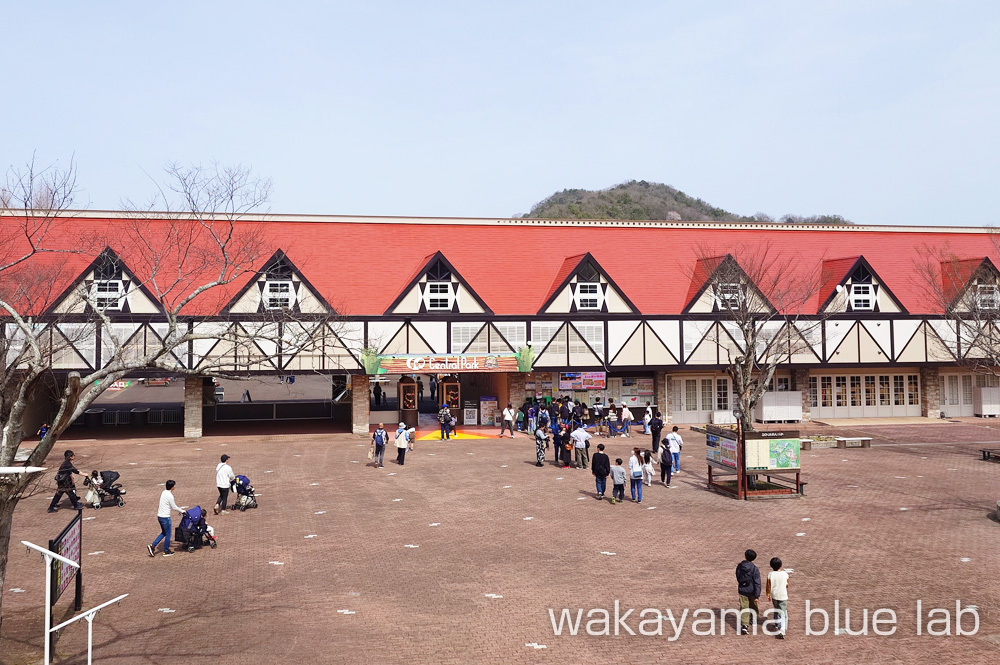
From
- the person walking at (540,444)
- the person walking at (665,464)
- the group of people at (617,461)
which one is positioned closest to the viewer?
the group of people at (617,461)

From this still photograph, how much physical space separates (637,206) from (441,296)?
89.9 m

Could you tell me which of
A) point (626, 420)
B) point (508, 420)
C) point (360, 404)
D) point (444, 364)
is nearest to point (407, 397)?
point (360, 404)

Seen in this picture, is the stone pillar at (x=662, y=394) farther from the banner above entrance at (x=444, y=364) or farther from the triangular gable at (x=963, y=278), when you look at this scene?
the triangular gable at (x=963, y=278)

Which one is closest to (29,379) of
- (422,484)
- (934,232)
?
(422,484)

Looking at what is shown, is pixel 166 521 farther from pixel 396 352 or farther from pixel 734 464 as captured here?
pixel 396 352

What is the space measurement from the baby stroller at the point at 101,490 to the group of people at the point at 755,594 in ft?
52.9

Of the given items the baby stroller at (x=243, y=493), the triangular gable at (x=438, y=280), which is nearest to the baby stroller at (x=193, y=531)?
the baby stroller at (x=243, y=493)

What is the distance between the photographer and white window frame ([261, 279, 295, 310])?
3284 centimetres

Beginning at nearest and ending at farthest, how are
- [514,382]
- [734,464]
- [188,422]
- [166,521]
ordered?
[166,521]
[734,464]
[188,422]
[514,382]

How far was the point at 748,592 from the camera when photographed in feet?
35.4

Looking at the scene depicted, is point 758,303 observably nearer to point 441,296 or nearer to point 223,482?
Result: point 441,296

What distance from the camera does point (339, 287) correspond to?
34.9m

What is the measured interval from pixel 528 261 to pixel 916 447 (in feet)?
64.6

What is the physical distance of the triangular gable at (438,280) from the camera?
34219 mm
